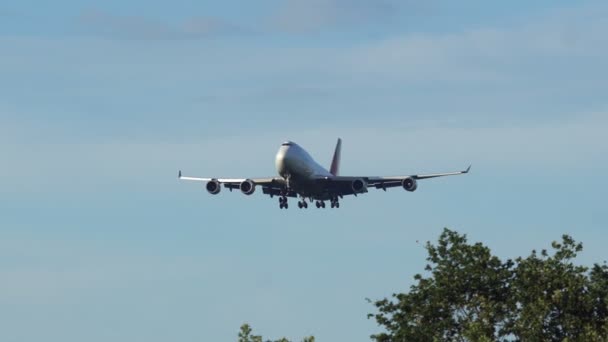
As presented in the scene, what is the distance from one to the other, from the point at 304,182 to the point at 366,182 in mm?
9264

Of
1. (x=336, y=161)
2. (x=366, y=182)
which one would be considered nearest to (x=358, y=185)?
(x=366, y=182)

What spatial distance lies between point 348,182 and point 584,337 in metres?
64.2

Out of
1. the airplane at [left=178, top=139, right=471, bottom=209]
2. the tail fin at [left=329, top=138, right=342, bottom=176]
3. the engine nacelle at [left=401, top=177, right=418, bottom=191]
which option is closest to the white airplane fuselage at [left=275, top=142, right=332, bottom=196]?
the airplane at [left=178, top=139, right=471, bottom=209]

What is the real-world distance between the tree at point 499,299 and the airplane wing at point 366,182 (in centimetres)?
4836

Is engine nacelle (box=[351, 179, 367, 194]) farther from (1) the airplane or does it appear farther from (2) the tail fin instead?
(2) the tail fin

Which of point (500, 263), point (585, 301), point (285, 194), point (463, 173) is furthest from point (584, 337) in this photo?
point (285, 194)

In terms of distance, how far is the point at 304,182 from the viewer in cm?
13162

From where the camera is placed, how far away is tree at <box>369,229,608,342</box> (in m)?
75.6

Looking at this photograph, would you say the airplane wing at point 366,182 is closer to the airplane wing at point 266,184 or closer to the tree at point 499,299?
the airplane wing at point 266,184

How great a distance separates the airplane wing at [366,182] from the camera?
13438 cm

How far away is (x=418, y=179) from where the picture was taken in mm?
140875

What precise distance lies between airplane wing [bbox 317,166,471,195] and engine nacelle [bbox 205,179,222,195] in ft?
36.9

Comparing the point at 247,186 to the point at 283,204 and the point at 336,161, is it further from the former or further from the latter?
the point at 336,161

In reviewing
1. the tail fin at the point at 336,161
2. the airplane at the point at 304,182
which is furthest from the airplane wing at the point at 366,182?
the tail fin at the point at 336,161
